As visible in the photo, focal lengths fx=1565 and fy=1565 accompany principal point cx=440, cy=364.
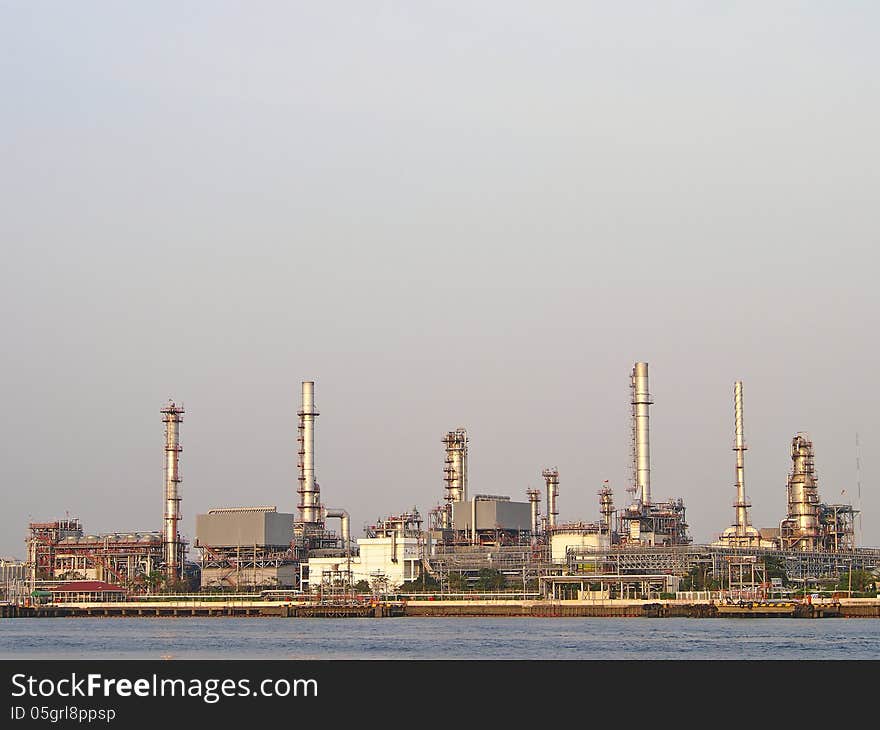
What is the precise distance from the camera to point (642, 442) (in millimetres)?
185375

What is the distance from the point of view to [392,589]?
182 metres

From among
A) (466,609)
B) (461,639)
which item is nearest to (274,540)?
(466,609)

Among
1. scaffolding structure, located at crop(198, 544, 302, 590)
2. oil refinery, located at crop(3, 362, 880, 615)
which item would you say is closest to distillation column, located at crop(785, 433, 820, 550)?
oil refinery, located at crop(3, 362, 880, 615)

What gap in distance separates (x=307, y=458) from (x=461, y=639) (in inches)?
3694

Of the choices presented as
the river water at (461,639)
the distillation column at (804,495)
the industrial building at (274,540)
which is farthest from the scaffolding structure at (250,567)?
the distillation column at (804,495)

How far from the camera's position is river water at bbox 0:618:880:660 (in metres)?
85.9

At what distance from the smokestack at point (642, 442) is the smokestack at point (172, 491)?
183 ft

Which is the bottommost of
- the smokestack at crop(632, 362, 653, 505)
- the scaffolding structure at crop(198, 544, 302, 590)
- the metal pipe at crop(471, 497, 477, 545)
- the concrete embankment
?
the concrete embankment

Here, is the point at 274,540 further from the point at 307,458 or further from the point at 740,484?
the point at 740,484

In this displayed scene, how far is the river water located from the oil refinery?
31.5 m

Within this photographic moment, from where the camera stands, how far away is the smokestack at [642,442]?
18538 cm

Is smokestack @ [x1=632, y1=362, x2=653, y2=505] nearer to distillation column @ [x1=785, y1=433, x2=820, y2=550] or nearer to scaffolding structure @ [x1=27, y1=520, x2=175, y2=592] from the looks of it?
distillation column @ [x1=785, y1=433, x2=820, y2=550]
